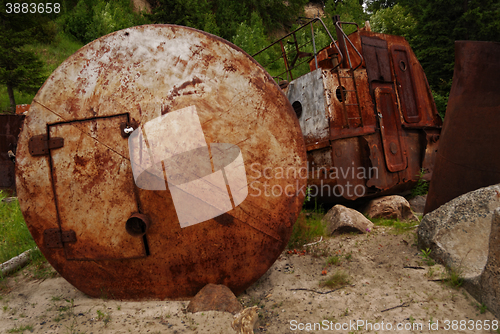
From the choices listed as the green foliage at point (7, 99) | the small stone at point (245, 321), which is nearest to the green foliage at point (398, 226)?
the small stone at point (245, 321)

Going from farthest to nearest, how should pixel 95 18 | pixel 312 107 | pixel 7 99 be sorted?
pixel 95 18
pixel 7 99
pixel 312 107

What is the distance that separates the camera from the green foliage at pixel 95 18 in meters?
19.1

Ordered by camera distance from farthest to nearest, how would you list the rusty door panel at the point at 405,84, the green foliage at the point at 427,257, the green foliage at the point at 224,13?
1. the green foliage at the point at 224,13
2. the rusty door panel at the point at 405,84
3. the green foliage at the point at 427,257

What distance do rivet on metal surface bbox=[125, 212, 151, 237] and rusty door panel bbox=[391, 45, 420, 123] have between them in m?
5.34

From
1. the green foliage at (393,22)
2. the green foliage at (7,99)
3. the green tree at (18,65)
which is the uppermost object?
the green foliage at (393,22)

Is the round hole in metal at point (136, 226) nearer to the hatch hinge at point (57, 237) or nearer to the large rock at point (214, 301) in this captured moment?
the hatch hinge at point (57, 237)

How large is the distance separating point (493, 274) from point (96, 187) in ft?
9.99

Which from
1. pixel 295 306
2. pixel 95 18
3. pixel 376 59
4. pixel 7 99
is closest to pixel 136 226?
pixel 295 306

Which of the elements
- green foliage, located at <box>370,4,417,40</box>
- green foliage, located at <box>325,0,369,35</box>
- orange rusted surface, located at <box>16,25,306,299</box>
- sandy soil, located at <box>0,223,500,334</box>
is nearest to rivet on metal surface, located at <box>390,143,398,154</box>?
sandy soil, located at <box>0,223,500,334</box>

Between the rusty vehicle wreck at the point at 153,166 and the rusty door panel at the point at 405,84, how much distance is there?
431 centimetres

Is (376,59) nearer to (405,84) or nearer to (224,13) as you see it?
(405,84)

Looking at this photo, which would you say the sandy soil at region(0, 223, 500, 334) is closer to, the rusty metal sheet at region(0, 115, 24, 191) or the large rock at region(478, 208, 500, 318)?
the large rock at region(478, 208, 500, 318)

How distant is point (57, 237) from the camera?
8.35 ft

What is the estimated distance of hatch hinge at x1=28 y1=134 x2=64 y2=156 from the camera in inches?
98.9
